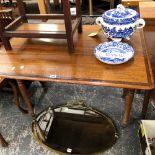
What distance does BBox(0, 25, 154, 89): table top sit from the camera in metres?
0.90

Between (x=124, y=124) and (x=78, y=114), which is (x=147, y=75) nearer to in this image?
(x=124, y=124)

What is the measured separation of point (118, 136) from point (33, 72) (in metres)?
0.74

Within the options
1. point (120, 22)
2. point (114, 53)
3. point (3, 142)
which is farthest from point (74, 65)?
point (3, 142)

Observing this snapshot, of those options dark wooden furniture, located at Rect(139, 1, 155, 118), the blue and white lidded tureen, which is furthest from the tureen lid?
dark wooden furniture, located at Rect(139, 1, 155, 118)

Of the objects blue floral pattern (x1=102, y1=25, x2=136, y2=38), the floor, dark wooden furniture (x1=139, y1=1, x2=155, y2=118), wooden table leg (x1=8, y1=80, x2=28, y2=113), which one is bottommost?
Result: the floor

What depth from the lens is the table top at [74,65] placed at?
905mm

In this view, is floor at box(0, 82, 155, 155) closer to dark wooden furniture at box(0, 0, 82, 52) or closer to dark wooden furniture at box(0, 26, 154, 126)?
dark wooden furniture at box(0, 26, 154, 126)

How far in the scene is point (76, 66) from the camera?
1000mm

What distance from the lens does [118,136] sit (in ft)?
4.35

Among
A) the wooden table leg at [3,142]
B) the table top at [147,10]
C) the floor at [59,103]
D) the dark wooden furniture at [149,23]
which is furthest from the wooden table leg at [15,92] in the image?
the table top at [147,10]

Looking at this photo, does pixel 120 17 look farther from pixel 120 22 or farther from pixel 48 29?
pixel 48 29

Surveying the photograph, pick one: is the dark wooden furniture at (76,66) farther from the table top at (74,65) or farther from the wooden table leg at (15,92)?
the wooden table leg at (15,92)

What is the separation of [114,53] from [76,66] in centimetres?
20

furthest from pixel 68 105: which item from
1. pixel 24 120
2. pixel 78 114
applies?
pixel 24 120
